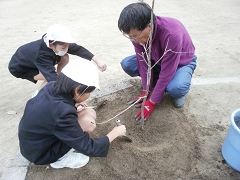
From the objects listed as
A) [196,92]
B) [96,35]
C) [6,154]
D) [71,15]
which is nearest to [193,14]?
[96,35]

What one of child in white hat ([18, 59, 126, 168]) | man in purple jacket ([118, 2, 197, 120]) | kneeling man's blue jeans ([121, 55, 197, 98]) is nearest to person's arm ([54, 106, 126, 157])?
child in white hat ([18, 59, 126, 168])

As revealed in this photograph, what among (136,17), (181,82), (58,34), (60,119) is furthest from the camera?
(181,82)

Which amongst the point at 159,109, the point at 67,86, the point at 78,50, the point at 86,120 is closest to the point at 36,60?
the point at 78,50

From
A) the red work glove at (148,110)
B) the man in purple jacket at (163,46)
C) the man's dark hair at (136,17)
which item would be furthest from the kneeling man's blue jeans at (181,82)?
the man's dark hair at (136,17)

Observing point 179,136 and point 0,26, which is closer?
point 179,136

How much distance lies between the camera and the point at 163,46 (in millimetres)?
2338

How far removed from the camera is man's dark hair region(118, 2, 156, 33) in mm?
1914

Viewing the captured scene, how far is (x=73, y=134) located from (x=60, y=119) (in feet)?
0.50

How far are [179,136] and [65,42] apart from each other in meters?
1.59

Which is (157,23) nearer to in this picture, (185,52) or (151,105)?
(185,52)

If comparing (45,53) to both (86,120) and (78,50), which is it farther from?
(86,120)

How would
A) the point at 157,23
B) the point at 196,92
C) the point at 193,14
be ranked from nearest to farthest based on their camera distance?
the point at 157,23, the point at 196,92, the point at 193,14

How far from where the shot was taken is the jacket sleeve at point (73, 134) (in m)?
1.54

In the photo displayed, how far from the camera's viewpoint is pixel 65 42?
2438mm
